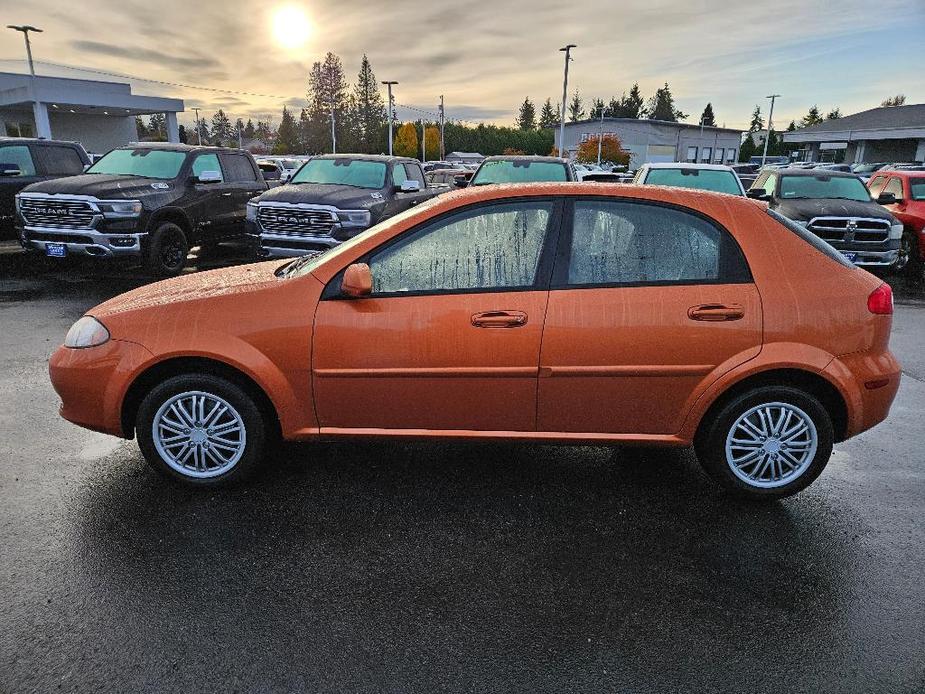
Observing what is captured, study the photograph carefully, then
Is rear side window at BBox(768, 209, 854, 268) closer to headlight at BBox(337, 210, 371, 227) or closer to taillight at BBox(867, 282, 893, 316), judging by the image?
taillight at BBox(867, 282, 893, 316)

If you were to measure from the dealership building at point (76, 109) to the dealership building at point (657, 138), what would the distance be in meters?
48.3

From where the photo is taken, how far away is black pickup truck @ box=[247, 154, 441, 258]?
9.74 m

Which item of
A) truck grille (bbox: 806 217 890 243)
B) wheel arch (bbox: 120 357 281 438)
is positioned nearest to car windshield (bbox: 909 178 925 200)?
truck grille (bbox: 806 217 890 243)

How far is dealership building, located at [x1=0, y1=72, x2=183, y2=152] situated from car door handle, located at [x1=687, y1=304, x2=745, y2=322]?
4509 centimetres

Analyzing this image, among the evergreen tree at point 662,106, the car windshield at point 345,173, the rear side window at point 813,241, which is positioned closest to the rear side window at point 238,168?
the car windshield at point 345,173

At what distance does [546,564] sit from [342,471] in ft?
4.87

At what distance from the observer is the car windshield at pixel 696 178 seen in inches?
459

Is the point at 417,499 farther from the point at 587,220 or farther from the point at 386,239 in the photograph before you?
the point at 587,220

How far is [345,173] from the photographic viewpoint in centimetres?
1109

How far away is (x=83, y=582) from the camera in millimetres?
2865

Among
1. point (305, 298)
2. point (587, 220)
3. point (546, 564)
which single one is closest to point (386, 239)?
point (305, 298)

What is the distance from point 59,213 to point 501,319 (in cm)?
849

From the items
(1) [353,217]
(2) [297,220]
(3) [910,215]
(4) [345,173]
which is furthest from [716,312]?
(3) [910,215]

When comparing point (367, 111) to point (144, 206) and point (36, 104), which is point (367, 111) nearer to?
point (36, 104)
